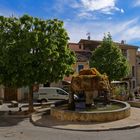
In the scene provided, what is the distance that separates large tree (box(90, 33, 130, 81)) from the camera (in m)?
43.2

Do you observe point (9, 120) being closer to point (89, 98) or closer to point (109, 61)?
point (89, 98)

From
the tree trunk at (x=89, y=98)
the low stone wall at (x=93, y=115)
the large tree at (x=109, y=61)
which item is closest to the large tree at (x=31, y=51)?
the tree trunk at (x=89, y=98)

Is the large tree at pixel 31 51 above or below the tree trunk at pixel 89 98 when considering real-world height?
above

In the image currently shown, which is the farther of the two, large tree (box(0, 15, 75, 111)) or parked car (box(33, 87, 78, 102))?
parked car (box(33, 87, 78, 102))

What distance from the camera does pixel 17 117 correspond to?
81.6 feet

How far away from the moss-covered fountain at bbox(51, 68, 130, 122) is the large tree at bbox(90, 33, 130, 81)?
673 inches

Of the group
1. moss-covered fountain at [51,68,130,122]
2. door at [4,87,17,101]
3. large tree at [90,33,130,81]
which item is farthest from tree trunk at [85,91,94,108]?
door at [4,87,17,101]

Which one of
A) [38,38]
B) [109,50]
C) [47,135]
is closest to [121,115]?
[47,135]

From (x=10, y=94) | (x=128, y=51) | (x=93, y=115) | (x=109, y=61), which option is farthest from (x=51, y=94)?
(x=128, y=51)

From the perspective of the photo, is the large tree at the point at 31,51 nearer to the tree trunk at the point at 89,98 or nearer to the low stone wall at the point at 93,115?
the tree trunk at the point at 89,98

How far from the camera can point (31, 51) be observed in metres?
25.7

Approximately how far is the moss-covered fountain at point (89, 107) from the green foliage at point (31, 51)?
2.66 metres

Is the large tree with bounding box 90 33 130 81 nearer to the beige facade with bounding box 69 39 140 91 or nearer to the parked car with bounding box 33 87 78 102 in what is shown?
the parked car with bounding box 33 87 78 102

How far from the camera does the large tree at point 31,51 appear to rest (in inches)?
990
